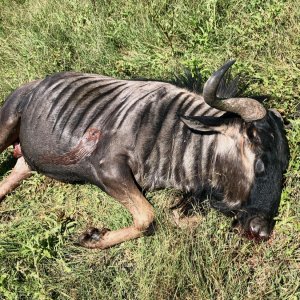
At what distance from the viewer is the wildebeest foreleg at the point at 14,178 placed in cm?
536

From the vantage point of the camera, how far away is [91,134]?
Result: 4.64 meters

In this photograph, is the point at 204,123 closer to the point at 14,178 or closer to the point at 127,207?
the point at 127,207

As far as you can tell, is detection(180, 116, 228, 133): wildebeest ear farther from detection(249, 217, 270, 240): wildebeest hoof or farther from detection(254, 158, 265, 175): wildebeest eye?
detection(249, 217, 270, 240): wildebeest hoof

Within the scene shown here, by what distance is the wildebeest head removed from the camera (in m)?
3.91

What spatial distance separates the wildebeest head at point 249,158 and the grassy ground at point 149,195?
0.16 metres

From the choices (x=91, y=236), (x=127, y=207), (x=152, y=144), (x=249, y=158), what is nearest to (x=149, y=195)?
(x=127, y=207)

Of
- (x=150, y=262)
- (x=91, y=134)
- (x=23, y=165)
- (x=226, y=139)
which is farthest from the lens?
(x=23, y=165)

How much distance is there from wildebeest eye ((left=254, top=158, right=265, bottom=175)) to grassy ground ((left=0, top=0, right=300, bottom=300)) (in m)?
0.36

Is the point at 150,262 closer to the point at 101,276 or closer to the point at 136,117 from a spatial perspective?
the point at 101,276

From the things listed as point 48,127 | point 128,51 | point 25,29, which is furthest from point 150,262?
point 25,29

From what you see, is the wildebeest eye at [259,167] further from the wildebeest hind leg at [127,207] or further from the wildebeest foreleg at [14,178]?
the wildebeest foreleg at [14,178]

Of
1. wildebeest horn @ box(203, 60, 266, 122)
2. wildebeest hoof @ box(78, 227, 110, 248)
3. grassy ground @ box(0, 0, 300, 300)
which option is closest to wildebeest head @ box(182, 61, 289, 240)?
wildebeest horn @ box(203, 60, 266, 122)

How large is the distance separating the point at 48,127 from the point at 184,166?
138 centimetres

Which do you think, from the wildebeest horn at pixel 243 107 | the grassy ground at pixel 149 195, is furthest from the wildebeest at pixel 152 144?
the grassy ground at pixel 149 195
